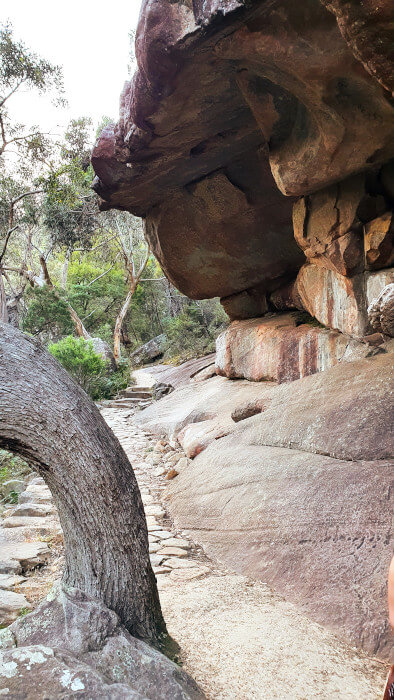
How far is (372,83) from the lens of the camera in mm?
4293

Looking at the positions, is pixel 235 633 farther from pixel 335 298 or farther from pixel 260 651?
pixel 335 298

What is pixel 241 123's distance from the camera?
6.18 m

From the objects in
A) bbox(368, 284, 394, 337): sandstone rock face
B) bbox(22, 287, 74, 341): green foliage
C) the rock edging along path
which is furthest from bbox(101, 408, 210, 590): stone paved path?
bbox(22, 287, 74, 341): green foliage

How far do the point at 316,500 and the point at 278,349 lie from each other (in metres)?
4.41

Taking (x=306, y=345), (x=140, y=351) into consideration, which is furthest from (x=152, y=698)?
(x=140, y=351)

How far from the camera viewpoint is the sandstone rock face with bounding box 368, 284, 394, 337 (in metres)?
4.35

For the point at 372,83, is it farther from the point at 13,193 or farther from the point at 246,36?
the point at 13,193

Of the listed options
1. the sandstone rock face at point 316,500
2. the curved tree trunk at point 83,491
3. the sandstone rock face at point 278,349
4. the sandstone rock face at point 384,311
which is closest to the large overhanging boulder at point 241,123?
the sandstone rock face at point 278,349

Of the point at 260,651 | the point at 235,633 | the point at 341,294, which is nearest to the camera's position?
the point at 260,651

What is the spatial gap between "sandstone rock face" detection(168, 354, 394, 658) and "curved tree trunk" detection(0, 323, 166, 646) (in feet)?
4.08

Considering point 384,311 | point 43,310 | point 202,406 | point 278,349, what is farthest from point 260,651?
point 43,310

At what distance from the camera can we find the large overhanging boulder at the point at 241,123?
3852 millimetres

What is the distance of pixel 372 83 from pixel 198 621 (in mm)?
4708

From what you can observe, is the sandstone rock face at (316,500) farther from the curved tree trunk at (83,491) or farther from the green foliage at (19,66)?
the green foliage at (19,66)
